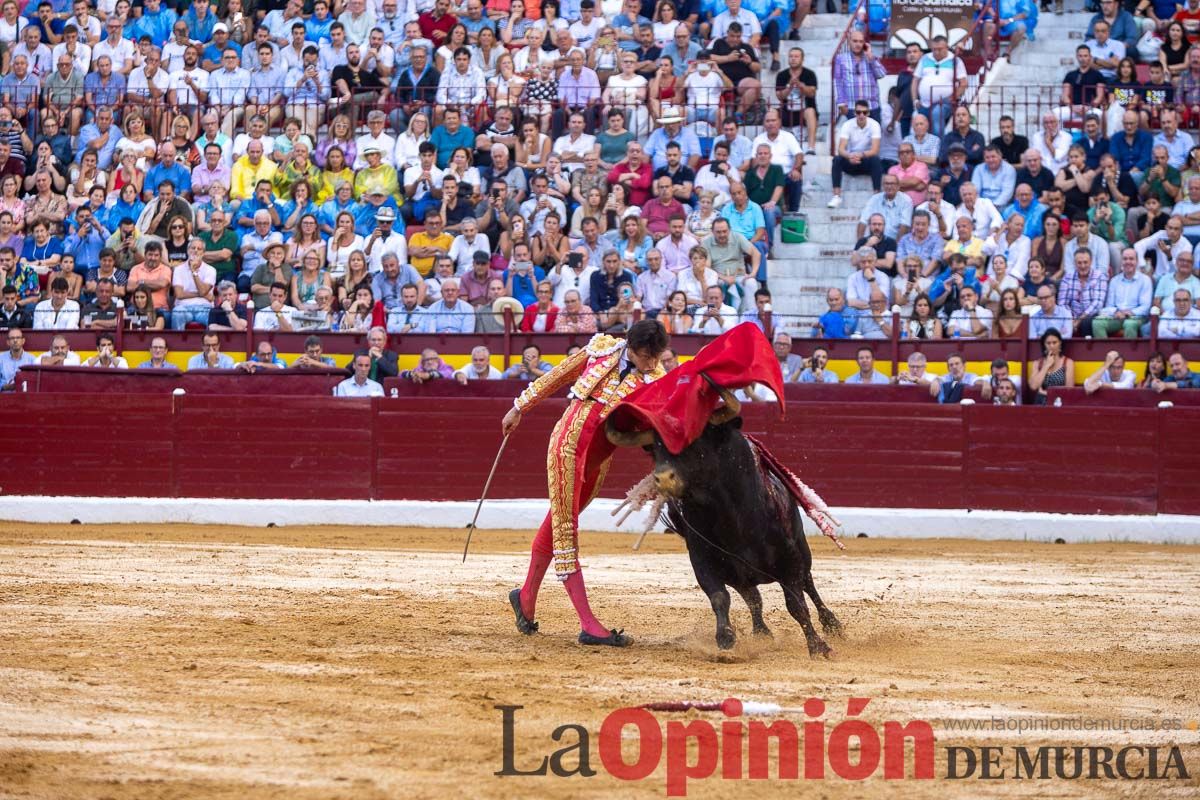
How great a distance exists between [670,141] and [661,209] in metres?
0.88

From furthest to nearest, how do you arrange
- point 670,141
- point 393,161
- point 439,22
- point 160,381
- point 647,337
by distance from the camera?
point 439,22 < point 393,161 < point 670,141 < point 160,381 < point 647,337

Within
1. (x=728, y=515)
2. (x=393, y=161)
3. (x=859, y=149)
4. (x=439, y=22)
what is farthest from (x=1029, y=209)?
(x=728, y=515)

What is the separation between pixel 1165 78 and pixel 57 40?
36.4 ft

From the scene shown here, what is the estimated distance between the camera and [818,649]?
6.18 meters

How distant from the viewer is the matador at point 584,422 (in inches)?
249

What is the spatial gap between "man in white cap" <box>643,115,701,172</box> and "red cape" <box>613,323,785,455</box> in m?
8.73

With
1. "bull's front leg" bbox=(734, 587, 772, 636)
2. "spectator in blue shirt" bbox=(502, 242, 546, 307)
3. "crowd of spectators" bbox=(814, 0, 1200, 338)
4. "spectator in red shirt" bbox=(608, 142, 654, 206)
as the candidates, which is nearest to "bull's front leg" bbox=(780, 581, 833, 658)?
"bull's front leg" bbox=(734, 587, 772, 636)

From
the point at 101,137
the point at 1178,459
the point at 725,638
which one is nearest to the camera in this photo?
Answer: the point at 725,638

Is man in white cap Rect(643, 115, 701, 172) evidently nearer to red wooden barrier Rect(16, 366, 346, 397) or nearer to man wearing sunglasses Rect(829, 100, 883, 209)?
man wearing sunglasses Rect(829, 100, 883, 209)

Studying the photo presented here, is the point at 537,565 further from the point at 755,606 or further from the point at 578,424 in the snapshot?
the point at 755,606

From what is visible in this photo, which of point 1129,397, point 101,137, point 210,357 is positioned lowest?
point 1129,397

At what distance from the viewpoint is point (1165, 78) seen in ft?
48.9

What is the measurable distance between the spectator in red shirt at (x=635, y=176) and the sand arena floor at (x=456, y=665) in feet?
16.7

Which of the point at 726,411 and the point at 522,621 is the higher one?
the point at 726,411
